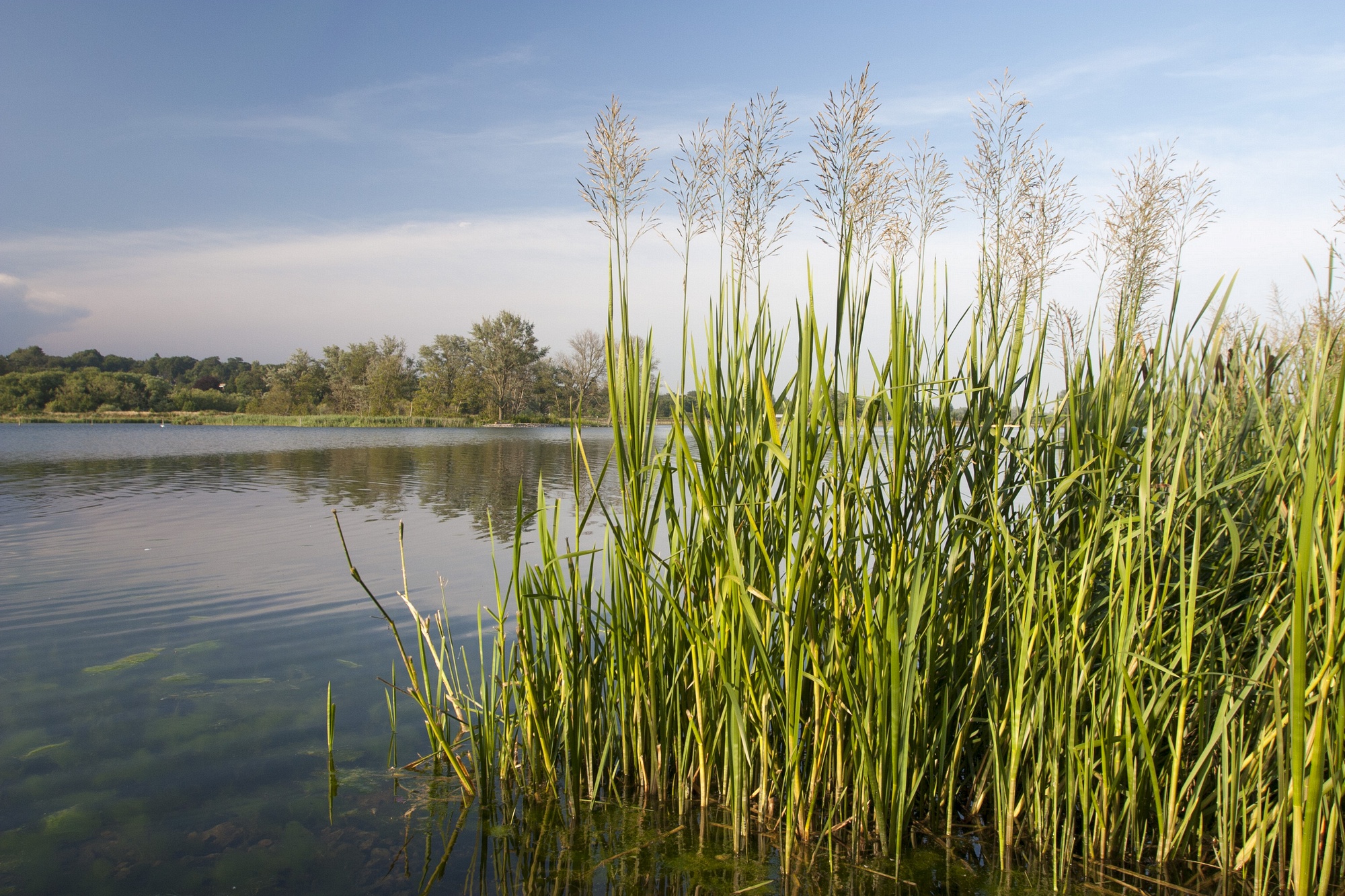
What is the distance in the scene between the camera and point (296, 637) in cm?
515

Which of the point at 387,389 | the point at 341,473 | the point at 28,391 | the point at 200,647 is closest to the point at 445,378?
the point at 387,389

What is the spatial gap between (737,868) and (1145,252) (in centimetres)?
257

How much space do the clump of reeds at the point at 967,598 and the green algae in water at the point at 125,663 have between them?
10.5ft

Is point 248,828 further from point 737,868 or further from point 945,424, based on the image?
point 945,424

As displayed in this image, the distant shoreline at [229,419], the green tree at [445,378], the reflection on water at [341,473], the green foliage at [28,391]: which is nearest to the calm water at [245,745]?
the reflection on water at [341,473]

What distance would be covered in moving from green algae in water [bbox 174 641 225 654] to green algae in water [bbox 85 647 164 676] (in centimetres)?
12

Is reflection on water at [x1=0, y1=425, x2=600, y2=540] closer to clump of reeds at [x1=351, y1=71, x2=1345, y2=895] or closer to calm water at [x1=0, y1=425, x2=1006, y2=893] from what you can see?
calm water at [x1=0, y1=425, x2=1006, y2=893]

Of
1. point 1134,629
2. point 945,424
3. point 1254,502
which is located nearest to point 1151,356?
point 1254,502

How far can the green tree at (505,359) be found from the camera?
64250 millimetres

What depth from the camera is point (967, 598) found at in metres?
2.17

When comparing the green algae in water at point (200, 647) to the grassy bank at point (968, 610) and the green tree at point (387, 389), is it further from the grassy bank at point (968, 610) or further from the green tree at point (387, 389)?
the green tree at point (387, 389)

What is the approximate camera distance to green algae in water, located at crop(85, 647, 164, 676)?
174 inches

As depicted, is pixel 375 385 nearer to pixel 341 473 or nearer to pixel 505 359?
pixel 505 359

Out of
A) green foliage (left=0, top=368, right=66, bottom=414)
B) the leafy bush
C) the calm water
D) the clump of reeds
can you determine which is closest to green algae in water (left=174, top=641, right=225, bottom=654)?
the calm water
